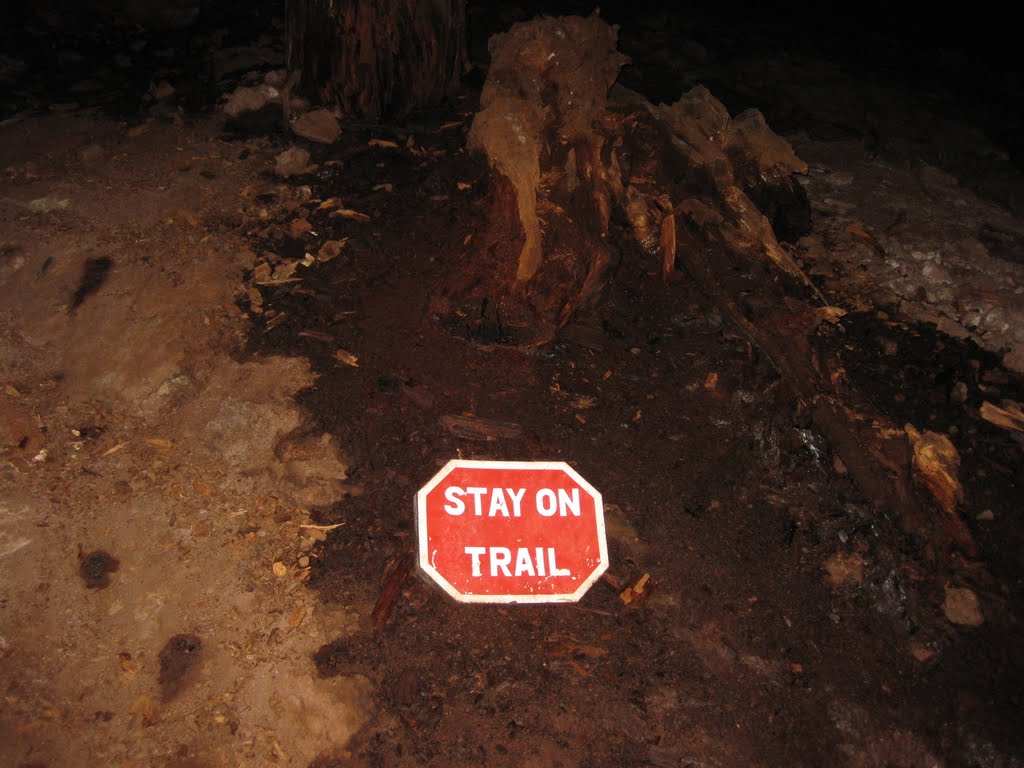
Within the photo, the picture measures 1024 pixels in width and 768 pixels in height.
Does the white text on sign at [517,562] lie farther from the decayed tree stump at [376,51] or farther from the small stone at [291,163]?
the decayed tree stump at [376,51]

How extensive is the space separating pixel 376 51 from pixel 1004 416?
9.80ft

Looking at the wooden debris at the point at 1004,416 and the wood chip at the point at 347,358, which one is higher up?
the wooden debris at the point at 1004,416

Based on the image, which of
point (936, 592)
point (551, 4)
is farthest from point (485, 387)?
point (551, 4)

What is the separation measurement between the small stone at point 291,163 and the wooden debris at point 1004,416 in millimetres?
2965

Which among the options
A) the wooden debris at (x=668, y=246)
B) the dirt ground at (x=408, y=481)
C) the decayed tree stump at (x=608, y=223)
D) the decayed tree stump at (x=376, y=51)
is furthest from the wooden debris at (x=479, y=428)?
the decayed tree stump at (x=376, y=51)

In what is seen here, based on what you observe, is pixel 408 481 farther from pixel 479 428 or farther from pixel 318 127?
pixel 318 127

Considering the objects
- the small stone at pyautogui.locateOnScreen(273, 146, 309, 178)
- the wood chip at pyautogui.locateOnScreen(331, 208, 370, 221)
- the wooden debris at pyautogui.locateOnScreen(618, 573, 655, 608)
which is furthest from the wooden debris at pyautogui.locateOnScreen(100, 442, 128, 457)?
the wooden debris at pyautogui.locateOnScreen(618, 573, 655, 608)

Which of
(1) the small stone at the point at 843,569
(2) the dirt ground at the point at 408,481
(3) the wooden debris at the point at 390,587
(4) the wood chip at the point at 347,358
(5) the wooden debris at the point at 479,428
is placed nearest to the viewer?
(2) the dirt ground at the point at 408,481

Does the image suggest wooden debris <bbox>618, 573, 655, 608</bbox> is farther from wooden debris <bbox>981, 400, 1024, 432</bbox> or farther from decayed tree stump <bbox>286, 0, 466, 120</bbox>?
decayed tree stump <bbox>286, 0, 466, 120</bbox>

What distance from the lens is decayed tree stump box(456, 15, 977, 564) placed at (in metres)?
2.77

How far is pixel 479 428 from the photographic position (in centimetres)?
254

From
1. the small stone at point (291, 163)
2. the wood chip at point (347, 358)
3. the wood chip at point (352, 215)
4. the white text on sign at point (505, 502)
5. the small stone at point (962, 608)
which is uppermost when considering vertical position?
the small stone at point (291, 163)

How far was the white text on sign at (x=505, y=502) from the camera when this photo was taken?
2.26m

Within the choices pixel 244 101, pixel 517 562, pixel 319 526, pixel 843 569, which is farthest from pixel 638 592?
pixel 244 101
